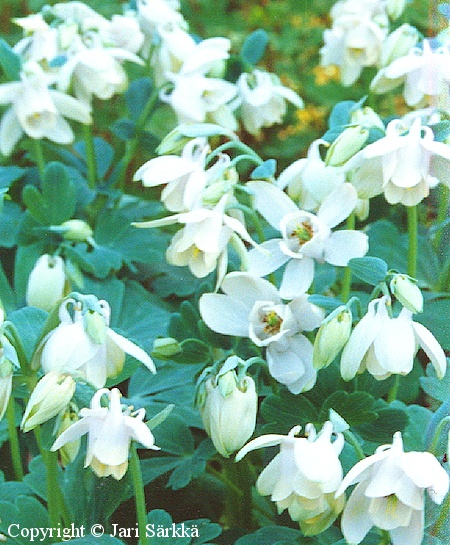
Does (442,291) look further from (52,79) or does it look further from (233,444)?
(52,79)

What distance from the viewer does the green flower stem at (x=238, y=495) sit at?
1.12m

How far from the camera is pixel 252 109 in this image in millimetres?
1497

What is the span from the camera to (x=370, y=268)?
919 mm

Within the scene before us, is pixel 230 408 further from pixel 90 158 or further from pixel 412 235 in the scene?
pixel 90 158

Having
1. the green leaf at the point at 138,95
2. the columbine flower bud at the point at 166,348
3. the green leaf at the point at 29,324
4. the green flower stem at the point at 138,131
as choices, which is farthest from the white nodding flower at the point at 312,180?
the green leaf at the point at 138,95

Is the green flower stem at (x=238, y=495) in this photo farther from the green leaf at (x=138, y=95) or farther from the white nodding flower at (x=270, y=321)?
the green leaf at (x=138, y=95)

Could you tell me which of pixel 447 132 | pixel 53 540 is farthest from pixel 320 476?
pixel 447 132

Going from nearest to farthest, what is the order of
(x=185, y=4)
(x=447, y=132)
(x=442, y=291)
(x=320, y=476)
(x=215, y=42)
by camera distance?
(x=320, y=476), (x=447, y=132), (x=442, y=291), (x=215, y=42), (x=185, y=4)

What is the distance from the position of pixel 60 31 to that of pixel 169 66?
19cm

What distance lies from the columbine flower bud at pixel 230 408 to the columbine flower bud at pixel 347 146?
26 cm

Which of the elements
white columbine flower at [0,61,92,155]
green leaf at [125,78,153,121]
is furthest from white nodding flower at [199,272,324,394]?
green leaf at [125,78,153,121]

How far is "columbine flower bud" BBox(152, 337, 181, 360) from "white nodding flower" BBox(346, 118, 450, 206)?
0.96 feet

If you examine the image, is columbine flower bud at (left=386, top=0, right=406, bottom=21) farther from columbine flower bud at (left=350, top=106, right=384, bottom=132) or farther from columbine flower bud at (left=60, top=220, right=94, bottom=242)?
columbine flower bud at (left=60, top=220, right=94, bottom=242)

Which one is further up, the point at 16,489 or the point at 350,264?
the point at 350,264
